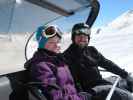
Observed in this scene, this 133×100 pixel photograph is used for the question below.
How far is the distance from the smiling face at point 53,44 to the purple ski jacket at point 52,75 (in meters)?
0.04

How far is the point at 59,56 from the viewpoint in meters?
4.12

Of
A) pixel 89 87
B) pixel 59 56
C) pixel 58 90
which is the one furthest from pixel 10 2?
pixel 89 87

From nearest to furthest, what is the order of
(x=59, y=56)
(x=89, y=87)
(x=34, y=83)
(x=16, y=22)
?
(x=34, y=83) → (x=59, y=56) → (x=16, y=22) → (x=89, y=87)

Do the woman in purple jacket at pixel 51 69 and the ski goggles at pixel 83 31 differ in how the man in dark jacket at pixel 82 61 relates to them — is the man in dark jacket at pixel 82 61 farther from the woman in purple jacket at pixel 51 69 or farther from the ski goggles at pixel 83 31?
the woman in purple jacket at pixel 51 69

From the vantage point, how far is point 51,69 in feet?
13.1

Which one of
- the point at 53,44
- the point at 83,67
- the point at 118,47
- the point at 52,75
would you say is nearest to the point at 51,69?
the point at 52,75

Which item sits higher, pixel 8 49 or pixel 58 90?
pixel 8 49

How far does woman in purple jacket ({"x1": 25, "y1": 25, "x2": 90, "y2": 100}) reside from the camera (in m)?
3.86

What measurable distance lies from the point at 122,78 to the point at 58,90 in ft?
4.16

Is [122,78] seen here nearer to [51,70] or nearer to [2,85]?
[51,70]

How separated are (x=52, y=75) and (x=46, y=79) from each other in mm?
89

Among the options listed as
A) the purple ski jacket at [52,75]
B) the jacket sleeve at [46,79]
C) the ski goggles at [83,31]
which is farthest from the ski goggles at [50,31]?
the ski goggles at [83,31]

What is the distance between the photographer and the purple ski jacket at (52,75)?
3855 millimetres

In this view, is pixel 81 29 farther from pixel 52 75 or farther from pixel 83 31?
pixel 52 75
